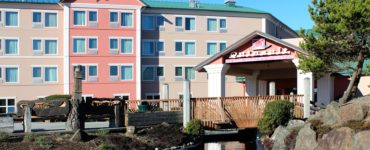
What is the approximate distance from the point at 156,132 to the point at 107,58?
36120mm

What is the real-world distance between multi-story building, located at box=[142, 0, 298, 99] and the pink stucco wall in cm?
169

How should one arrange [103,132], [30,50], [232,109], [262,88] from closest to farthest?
1. [103,132]
2. [232,109]
3. [262,88]
4. [30,50]

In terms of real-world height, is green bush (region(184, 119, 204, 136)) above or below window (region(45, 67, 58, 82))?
below

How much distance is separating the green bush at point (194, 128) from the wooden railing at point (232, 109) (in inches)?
52.4

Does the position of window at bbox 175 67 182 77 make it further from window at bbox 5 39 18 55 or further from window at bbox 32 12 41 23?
window at bbox 5 39 18 55

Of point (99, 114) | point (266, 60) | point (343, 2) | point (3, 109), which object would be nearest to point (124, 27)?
point (3, 109)

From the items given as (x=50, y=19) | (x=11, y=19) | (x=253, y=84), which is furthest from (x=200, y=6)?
(x=253, y=84)

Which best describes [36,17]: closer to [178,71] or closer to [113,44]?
[113,44]

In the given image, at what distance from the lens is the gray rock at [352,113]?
19.3 meters

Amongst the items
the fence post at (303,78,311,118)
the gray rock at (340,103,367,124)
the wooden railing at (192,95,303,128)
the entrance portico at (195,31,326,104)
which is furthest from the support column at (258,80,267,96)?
the gray rock at (340,103,367,124)

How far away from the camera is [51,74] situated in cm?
6075

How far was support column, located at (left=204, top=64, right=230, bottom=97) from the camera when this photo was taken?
36.5m

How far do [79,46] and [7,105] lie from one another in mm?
9943

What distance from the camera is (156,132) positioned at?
27.4 m
